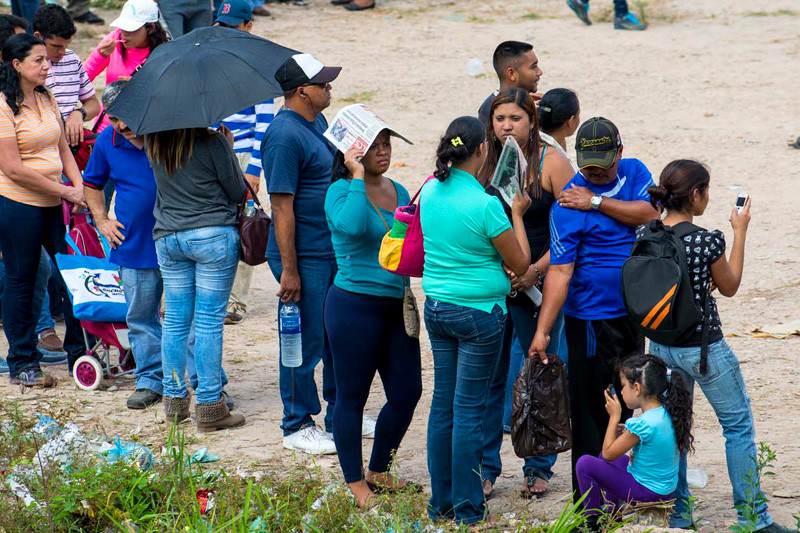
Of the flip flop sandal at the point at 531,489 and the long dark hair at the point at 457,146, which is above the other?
the long dark hair at the point at 457,146

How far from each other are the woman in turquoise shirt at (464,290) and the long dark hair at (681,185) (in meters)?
0.56

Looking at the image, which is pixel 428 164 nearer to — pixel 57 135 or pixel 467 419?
pixel 57 135

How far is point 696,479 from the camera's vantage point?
5555 mm

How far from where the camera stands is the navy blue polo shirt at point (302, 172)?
5.62 meters

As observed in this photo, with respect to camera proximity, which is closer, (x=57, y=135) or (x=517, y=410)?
(x=517, y=410)

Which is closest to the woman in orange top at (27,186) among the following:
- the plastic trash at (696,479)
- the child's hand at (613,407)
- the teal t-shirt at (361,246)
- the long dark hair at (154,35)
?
the long dark hair at (154,35)

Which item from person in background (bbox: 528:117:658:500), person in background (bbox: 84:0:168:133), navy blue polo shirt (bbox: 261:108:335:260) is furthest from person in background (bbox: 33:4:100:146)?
person in background (bbox: 528:117:658:500)

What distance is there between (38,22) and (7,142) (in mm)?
Answer: 1417

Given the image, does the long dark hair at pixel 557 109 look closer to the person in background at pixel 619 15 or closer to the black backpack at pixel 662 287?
the black backpack at pixel 662 287

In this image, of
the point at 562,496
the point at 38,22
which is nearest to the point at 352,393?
the point at 562,496

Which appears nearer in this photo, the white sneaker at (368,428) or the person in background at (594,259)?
the person in background at (594,259)

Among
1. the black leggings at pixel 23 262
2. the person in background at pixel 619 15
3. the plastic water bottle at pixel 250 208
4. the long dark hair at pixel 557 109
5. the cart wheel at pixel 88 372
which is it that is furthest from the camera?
the person in background at pixel 619 15

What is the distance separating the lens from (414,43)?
15578mm

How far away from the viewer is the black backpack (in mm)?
4570
